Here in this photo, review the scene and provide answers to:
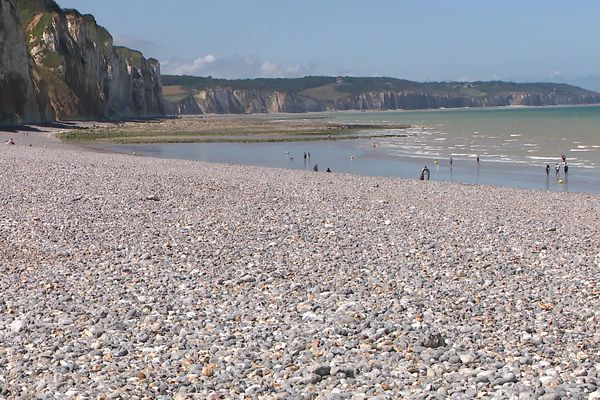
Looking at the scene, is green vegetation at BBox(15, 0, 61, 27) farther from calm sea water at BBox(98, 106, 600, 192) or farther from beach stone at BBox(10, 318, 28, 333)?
beach stone at BBox(10, 318, 28, 333)

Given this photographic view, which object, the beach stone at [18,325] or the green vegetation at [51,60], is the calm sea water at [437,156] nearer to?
the beach stone at [18,325]

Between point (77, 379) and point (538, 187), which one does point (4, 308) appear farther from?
point (538, 187)

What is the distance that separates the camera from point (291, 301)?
35.5ft

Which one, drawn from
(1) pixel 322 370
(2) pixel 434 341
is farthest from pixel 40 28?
(1) pixel 322 370

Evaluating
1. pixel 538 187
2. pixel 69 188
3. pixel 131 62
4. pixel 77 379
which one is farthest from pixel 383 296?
pixel 131 62

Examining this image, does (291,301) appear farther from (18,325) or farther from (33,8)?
(33,8)

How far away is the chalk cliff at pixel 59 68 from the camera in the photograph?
78.2 metres

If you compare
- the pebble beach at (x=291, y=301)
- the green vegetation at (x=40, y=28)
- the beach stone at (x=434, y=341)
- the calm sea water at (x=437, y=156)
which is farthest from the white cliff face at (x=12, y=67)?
the beach stone at (x=434, y=341)

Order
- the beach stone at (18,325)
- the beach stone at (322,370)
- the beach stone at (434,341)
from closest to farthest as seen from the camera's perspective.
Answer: the beach stone at (322,370), the beach stone at (434,341), the beach stone at (18,325)

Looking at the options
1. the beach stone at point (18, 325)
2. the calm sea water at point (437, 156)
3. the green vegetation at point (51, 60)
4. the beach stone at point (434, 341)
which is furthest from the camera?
the green vegetation at point (51, 60)

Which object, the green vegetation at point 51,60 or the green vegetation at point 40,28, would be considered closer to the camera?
the green vegetation at point 51,60

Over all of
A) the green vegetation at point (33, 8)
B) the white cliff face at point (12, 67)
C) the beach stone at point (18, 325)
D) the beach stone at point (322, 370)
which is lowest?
the beach stone at point (322, 370)

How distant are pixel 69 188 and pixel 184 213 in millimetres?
5795

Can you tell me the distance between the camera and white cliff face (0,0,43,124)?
76062 mm
